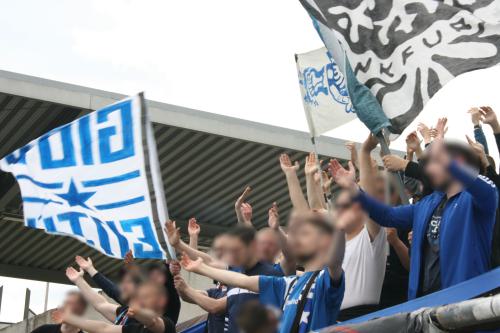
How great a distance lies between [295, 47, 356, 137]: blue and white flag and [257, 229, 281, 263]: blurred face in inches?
168

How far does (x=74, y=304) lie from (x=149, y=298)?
0.99 meters

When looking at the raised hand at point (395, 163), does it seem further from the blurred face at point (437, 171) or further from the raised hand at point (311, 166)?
the blurred face at point (437, 171)

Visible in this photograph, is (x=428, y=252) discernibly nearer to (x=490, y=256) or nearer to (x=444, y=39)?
(x=490, y=256)

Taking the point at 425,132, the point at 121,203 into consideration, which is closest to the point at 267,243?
the point at 425,132

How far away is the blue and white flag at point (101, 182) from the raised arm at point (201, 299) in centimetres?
94

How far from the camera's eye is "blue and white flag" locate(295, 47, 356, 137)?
9328 mm

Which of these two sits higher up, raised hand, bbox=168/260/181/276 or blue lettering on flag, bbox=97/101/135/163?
blue lettering on flag, bbox=97/101/135/163

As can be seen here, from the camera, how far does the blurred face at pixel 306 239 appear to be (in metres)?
2.93

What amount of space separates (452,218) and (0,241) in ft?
40.5

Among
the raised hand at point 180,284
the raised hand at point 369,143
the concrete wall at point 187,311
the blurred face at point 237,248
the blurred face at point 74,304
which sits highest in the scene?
the raised hand at point 369,143

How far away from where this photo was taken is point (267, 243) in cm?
474

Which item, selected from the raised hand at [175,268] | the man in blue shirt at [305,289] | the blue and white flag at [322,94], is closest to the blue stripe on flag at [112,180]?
the raised hand at [175,268]

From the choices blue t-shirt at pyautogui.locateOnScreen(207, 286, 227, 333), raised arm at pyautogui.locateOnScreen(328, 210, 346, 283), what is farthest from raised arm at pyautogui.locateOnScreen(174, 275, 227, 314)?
raised arm at pyautogui.locateOnScreen(328, 210, 346, 283)

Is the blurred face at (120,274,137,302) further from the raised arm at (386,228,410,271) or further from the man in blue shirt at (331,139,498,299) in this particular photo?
the raised arm at (386,228,410,271)
